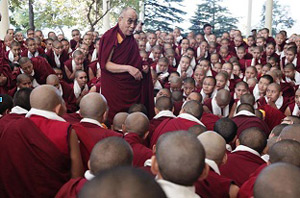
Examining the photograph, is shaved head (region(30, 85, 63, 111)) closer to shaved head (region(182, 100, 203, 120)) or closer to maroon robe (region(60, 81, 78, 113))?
shaved head (region(182, 100, 203, 120))

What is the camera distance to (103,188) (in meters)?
1.16

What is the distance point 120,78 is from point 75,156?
3153 millimetres

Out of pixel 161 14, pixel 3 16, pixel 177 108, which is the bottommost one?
pixel 177 108

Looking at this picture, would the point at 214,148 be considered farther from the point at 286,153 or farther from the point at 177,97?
the point at 177,97

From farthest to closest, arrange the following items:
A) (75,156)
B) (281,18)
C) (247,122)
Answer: (281,18) → (247,122) → (75,156)

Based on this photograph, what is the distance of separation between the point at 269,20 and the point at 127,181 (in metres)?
15.6

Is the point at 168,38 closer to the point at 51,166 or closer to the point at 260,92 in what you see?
the point at 260,92

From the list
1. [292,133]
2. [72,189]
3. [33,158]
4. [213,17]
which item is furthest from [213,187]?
[213,17]

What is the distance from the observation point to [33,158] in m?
2.88

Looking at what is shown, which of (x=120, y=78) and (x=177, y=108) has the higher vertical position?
(x=120, y=78)

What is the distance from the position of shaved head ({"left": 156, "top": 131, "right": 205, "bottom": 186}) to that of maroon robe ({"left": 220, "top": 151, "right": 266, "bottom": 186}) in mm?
1278

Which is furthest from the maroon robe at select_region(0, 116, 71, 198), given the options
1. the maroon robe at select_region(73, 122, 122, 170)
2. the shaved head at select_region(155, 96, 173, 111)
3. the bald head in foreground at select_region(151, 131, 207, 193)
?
the shaved head at select_region(155, 96, 173, 111)

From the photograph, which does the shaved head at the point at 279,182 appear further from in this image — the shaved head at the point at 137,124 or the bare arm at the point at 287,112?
the bare arm at the point at 287,112

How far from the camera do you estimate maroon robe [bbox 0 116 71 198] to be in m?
2.87
